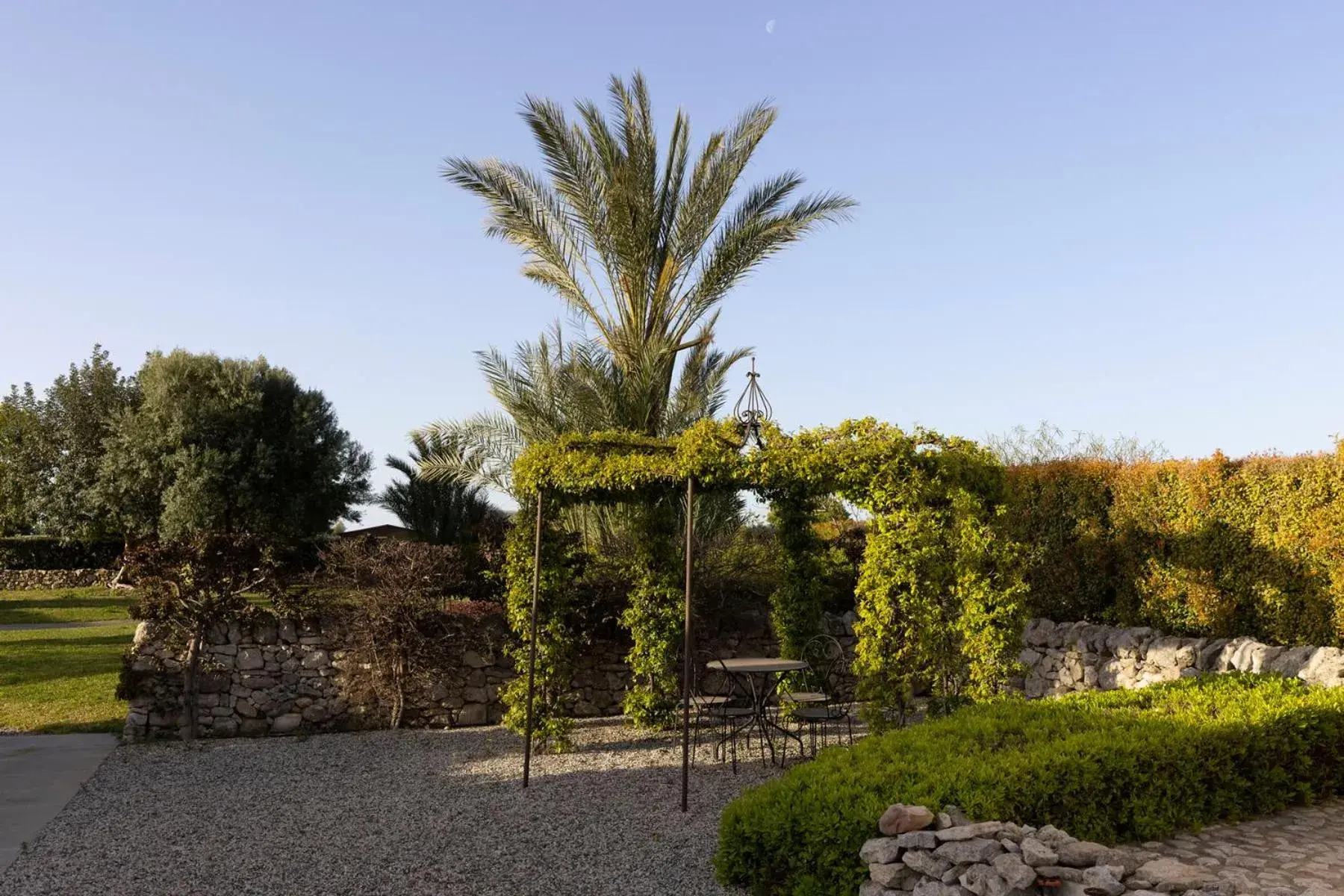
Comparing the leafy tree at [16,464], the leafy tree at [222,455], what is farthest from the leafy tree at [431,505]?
the leafy tree at [16,464]

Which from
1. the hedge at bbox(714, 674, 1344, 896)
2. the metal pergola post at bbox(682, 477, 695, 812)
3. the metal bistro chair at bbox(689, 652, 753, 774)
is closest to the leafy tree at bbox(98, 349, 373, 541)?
the metal bistro chair at bbox(689, 652, 753, 774)

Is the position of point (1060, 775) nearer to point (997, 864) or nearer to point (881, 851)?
point (997, 864)

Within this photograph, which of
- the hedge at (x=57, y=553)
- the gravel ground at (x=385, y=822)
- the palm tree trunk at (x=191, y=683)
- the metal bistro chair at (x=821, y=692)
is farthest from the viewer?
the hedge at (x=57, y=553)

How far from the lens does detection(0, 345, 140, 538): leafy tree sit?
24.5 m

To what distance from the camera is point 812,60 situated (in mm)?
10305

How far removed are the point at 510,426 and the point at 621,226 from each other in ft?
12.0

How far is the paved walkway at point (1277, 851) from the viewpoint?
4.62 meters

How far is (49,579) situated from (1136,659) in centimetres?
2536

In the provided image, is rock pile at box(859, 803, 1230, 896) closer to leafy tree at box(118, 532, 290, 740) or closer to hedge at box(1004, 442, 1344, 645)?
hedge at box(1004, 442, 1344, 645)

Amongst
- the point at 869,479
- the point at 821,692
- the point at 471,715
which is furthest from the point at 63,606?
the point at 869,479

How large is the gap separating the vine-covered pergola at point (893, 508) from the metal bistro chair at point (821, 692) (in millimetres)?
545

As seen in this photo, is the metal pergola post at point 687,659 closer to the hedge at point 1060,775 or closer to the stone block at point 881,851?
the hedge at point 1060,775

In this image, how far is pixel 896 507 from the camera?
311 inches

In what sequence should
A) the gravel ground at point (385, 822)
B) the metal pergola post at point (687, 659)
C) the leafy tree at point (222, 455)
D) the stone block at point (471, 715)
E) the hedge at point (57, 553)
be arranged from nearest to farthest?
the gravel ground at point (385, 822)
the metal pergola post at point (687, 659)
the stone block at point (471, 715)
the leafy tree at point (222, 455)
the hedge at point (57, 553)
